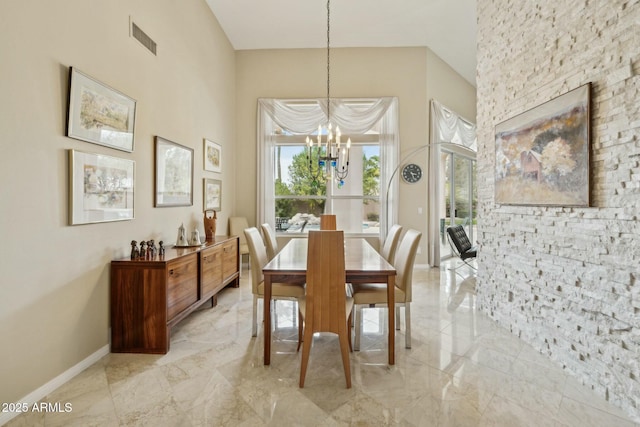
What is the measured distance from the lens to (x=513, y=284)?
278cm

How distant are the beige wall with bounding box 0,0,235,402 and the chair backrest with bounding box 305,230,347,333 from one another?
1650 millimetres

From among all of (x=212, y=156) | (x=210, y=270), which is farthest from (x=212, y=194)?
(x=210, y=270)

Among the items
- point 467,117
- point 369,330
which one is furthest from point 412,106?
point 369,330

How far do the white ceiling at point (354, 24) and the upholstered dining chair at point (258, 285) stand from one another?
3611 millimetres

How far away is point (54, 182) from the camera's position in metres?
1.88

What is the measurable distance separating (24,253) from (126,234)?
87 centimetres

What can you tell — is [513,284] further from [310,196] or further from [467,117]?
[467,117]

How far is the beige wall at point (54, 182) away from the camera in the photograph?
1.62 m

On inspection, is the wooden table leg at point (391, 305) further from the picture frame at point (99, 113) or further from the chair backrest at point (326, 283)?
the picture frame at point (99, 113)

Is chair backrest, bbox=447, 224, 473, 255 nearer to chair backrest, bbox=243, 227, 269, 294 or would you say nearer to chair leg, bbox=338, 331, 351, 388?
chair backrest, bbox=243, 227, 269, 294

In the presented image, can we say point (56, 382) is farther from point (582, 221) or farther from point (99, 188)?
point (582, 221)

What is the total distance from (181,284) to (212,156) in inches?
93.4

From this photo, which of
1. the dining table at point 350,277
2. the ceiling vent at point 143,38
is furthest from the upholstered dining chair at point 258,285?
the ceiling vent at point 143,38

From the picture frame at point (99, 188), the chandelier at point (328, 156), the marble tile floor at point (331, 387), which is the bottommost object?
the marble tile floor at point (331, 387)
